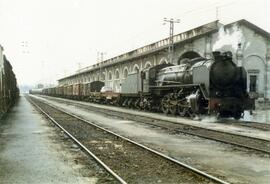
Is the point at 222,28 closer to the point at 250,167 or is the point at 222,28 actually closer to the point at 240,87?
the point at 240,87

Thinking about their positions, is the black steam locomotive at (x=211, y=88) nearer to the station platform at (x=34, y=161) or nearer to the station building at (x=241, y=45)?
the station platform at (x=34, y=161)

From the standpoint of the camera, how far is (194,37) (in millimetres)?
36219

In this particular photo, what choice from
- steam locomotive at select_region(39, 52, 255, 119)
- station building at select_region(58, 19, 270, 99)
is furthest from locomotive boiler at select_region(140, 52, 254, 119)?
station building at select_region(58, 19, 270, 99)

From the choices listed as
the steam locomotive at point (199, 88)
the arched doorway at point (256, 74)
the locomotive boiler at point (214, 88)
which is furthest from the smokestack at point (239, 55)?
the locomotive boiler at point (214, 88)

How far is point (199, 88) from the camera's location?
2036cm

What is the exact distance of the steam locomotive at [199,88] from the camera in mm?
19703

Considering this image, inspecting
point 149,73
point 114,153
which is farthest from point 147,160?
point 149,73

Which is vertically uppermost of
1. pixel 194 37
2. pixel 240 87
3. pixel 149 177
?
pixel 194 37

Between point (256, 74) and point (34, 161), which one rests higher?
point (256, 74)

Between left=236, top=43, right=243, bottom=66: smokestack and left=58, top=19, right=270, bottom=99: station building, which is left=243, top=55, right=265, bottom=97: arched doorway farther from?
left=236, top=43, right=243, bottom=66: smokestack

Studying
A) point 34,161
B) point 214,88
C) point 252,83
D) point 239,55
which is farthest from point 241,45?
point 34,161

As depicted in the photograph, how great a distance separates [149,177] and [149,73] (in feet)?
64.6

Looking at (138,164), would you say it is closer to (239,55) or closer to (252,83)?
(239,55)

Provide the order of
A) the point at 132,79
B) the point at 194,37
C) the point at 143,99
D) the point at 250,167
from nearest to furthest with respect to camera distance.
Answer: the point at 250,167 < the point at 143,99 < the point at 132,79 < the point at 194,37
